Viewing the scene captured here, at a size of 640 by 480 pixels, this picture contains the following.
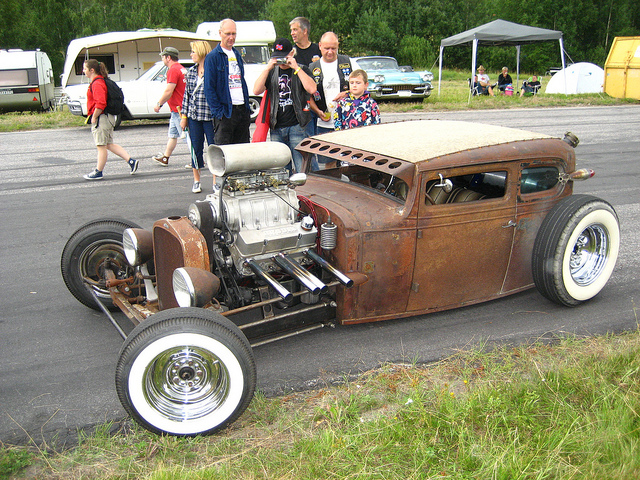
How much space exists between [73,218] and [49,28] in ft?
107

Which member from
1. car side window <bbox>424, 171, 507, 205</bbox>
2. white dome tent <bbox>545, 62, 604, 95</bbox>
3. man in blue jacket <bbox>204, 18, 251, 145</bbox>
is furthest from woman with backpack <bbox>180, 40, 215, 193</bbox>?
white dome tent <bbox>545, 62, 604, 95</bbox>

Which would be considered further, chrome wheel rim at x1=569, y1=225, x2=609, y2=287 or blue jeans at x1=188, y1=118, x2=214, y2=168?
blue jeans at x1=188, y1=118, x2=214, y2=168

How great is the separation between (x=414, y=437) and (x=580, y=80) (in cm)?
2354

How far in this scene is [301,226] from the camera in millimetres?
3918

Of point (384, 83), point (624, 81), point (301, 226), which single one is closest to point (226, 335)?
point (301, 226)

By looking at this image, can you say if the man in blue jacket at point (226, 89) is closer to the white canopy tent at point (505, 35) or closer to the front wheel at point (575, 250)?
the front wheel at point (575, 250)

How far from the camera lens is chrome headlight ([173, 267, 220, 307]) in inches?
130

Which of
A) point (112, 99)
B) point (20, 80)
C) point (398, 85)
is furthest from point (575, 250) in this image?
point (20, 80)

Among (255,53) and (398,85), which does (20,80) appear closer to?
(255,53)

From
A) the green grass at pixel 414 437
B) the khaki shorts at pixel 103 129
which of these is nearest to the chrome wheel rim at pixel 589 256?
the green grass at pixel 414 437

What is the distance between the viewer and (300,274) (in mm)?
3631

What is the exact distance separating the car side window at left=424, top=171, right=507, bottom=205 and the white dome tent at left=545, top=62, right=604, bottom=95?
20352 mm

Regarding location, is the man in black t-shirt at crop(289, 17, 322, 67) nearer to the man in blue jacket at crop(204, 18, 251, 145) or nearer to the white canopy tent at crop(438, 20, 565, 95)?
the man in blue jacket at crop(204, 18, 251, 145)

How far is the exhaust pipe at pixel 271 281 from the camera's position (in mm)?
3461
